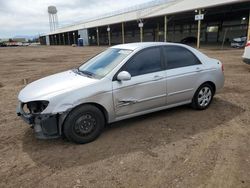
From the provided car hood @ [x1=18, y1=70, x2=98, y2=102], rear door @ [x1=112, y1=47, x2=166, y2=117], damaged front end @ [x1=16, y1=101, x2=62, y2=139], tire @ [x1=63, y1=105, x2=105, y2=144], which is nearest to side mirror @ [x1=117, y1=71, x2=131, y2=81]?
rear door @ [x1=112, y1=47, x2=166, y2=117]

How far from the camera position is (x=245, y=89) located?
6.97 meters

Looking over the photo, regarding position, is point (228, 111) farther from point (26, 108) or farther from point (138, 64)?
point (26, 108)

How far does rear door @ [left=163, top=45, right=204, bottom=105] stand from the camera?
4.63m

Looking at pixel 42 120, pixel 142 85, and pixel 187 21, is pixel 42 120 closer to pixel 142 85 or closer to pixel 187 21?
pixel 142 85

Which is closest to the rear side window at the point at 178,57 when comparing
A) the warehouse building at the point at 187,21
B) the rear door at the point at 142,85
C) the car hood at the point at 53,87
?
the rear door at the point at 142,85

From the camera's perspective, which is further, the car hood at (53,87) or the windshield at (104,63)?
the windshield at (104,63)

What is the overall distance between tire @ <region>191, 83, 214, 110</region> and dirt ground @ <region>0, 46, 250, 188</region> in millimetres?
232

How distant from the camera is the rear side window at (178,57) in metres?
4.68

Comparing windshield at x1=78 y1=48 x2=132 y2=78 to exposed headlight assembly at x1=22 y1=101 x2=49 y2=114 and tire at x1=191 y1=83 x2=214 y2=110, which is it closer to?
exposed headlight assembly at x1=22 y1=101 x2=49 y2=114

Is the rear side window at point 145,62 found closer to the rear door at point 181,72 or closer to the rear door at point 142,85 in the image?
the rear door at point 142,85

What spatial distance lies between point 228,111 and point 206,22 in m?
41.8

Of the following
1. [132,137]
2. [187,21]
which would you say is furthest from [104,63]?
[187,21]

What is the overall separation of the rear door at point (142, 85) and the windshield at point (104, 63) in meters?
0.23

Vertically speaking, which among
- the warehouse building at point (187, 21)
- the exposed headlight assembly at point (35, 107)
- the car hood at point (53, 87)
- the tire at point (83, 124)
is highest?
the warehouse building at point (187, 21)
